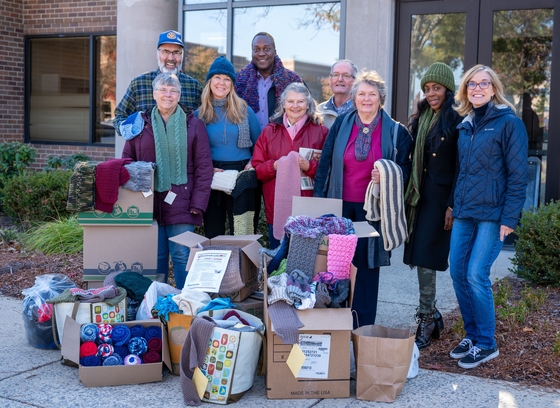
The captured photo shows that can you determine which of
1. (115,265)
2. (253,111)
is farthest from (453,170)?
(115,265)

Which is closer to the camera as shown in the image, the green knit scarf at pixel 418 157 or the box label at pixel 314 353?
the box label at pixel 314 353

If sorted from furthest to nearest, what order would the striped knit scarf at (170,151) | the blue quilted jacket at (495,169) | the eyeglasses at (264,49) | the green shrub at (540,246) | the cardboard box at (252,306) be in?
the green shrub at (540,246), the eyeglasses at (264,49), the striped knit scarf at (170,151), the cardboard box at (252,306), the blue quilted jacket at (495,169)

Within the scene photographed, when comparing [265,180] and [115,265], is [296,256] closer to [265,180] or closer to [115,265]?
[265,180]

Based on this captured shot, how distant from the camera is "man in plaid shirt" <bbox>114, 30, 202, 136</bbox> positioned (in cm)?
567

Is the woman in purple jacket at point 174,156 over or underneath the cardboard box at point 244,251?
over

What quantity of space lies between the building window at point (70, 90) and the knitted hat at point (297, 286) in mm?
8052

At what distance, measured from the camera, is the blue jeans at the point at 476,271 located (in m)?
4.41

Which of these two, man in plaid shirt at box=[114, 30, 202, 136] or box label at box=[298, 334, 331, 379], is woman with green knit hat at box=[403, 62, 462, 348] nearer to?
box label at box=[298, 334, 331, 379]

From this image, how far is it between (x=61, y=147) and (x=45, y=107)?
941mm

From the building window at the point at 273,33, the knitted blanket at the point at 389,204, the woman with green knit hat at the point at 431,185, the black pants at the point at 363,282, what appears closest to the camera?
the knitted blanket at the point at 389,204

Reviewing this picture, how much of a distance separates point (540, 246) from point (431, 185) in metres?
2.20

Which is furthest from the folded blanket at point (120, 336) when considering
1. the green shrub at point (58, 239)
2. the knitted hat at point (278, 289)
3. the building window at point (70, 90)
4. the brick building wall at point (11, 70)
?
the brick building wall at point (11, 70)

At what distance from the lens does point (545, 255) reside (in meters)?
6.43

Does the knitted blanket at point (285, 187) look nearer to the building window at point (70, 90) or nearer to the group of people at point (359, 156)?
the group of people at point (359, 156)
